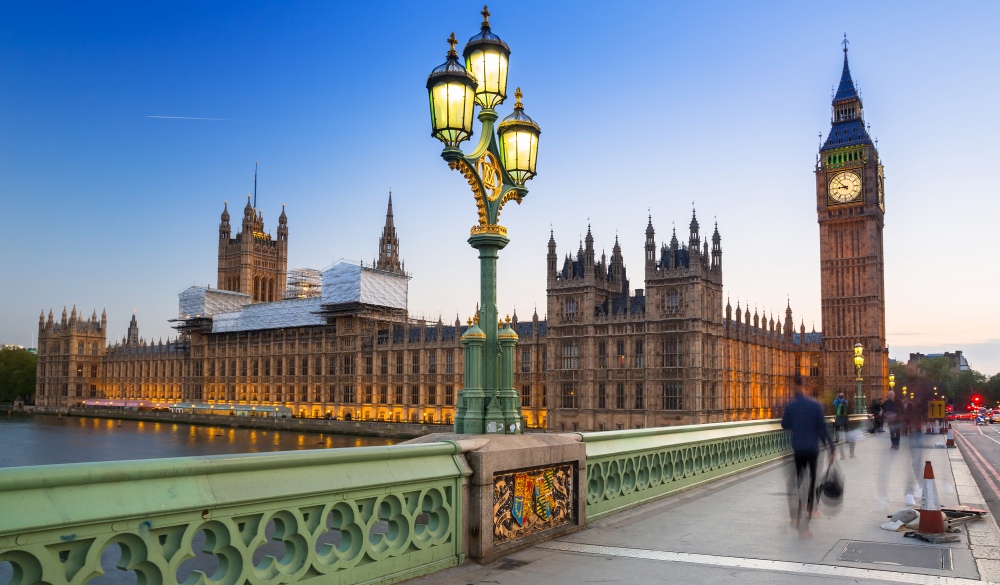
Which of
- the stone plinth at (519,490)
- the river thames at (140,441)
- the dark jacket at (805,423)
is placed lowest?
the river thames at (140,441)

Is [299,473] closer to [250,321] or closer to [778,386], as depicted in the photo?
[778,386]

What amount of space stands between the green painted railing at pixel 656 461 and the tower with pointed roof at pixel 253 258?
142m

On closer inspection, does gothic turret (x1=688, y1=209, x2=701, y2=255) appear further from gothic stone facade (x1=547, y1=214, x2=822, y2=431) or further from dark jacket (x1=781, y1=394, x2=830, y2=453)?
dark jacket (x1=781, y1=394, x2=830, y2=453)

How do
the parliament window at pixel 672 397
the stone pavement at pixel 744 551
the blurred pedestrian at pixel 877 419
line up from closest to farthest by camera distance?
1. the stone pavement at pixel 744 551
2. the blurred pedestrian at pixel 877 419
3. the parliament window at pixel 672 397

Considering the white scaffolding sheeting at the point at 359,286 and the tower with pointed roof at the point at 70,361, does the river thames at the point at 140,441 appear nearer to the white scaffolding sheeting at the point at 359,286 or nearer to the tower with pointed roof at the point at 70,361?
the white scaffolding sheeting at the point at 359,286

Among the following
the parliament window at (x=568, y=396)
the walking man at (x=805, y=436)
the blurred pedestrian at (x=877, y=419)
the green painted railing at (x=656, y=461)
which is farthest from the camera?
the parliament window at (x=568, y=396)

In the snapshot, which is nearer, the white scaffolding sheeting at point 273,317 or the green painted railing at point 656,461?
the green painted railing at point 656,461

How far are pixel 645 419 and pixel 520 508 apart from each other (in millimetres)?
59765

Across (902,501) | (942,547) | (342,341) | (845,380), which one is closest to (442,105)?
(942,547)

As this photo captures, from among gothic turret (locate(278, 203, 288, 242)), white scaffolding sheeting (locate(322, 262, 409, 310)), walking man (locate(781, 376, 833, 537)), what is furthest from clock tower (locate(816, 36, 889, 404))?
gothic turret (locate(278, 203, 288, 242))

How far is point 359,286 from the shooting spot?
308 ft

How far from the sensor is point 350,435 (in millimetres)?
82812

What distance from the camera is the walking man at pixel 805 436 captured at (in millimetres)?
10211

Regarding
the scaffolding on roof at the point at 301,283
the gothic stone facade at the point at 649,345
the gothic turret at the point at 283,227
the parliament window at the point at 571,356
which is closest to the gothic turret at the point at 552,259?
the gothic stone facade at the point at 649,345
